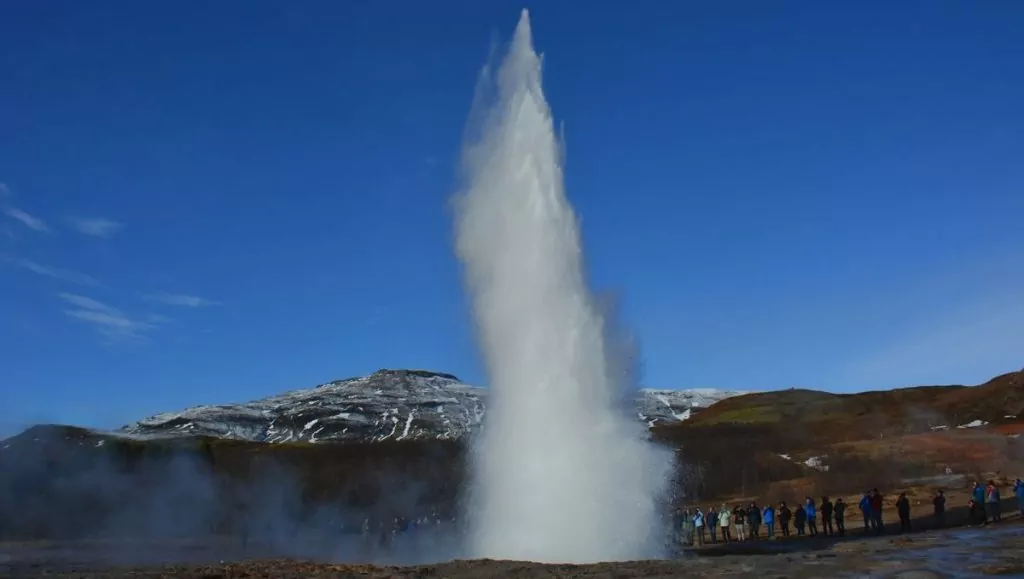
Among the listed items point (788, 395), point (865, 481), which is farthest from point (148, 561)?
point (788, 395)

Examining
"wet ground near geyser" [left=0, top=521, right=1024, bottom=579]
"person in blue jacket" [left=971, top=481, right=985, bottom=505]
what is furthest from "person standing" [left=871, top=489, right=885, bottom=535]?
"person in blue jacket" [left=971, top=481, right=985, bottom=505]

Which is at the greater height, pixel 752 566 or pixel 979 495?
pixel 979 495

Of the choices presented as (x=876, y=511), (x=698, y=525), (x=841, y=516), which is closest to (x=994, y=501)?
(x=876, y=511)

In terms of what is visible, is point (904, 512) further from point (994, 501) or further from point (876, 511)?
point (994, 501)

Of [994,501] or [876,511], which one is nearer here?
[994,501]

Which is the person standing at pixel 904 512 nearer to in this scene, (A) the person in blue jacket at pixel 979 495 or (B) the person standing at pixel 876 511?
(B) the person standing at pixel 876 511

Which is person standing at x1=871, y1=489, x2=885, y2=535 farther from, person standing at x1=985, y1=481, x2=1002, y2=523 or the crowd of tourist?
person standing at x1=985, y1=481, x2=1002, y2=523

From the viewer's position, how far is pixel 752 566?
1795 cm

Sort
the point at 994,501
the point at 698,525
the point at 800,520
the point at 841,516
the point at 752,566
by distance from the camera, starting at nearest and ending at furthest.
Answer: the point at 752,566 < the point at 994,501 < the point at 841,516 < the point at 800,520 < the point at 698,525

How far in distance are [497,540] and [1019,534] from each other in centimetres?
1335

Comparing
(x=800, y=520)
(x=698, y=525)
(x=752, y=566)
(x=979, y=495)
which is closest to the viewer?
(x=752, y=566)

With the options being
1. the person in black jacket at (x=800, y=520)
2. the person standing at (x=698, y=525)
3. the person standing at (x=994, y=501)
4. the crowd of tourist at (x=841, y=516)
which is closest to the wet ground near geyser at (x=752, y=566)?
the person standing at (x=994, y=501)

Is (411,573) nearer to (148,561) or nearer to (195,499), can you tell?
(148,561)

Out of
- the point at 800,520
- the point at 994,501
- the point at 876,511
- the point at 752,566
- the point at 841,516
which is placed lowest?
the point at 752,566
